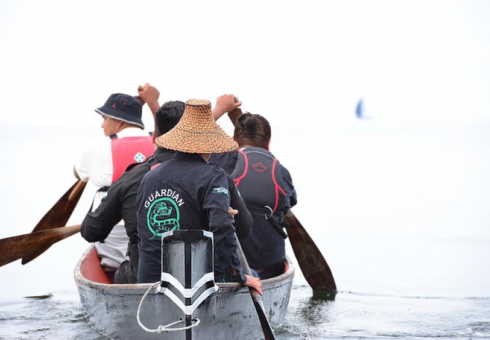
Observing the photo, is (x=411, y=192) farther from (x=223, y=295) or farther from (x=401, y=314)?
(x=223, y=295)

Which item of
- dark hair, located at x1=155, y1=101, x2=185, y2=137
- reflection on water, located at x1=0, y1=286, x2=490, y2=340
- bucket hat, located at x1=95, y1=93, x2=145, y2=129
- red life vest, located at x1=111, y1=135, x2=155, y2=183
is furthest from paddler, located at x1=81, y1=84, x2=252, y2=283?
bucket hat, located at x1=95, y1=93, x2=145, y2=129

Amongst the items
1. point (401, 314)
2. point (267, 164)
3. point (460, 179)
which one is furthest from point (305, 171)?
point (267, 164)

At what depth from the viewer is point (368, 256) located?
9.47 metres

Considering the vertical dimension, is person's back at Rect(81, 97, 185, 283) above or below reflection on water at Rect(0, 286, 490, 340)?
above

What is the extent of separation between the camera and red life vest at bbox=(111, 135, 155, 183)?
538cm

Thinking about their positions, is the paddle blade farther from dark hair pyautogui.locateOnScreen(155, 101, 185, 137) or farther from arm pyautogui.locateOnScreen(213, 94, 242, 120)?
dark hair pyautogui.locateOnScreen(155, 101, 185, 137)

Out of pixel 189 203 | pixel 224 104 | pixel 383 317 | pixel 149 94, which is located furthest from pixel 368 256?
pixel 189 203

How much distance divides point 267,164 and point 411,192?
9.93 m

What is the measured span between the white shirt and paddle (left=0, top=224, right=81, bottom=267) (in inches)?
22.3

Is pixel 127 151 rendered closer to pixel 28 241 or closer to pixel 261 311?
pixel 28 241

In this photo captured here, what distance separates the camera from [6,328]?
6.02 m

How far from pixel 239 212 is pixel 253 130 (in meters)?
1.37

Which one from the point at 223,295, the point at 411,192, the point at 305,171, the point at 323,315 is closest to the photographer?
the point at 223,295

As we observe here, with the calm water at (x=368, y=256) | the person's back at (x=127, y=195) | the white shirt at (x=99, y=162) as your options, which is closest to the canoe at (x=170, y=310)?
the person's back at (x=127, y=195)
